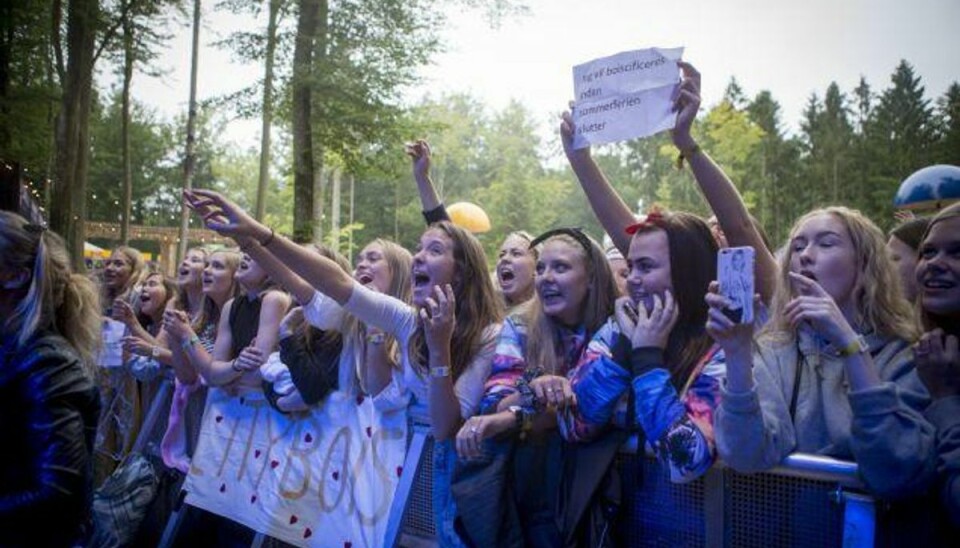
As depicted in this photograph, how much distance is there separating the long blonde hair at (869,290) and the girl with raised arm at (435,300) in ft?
4.46

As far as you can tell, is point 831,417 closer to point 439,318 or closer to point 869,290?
point 869,290

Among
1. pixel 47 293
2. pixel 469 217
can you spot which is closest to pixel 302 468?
pixel 47 293

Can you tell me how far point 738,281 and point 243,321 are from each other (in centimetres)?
377

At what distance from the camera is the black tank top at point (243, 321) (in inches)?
190

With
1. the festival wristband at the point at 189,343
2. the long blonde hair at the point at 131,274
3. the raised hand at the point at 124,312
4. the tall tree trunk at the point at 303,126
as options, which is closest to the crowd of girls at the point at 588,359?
the festival wristband at the point at 189,343

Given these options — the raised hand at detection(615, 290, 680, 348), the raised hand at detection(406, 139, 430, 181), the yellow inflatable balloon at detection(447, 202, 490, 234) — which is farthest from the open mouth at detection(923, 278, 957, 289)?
the yellow inflatable balloon at detection(447, 202, 490, 234)

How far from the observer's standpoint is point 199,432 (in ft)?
16.2

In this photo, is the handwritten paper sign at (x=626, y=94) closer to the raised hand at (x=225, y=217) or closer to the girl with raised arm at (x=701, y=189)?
the girl with raised arm at (x=701, y=189)

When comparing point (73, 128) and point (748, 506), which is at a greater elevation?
point (73, 128)

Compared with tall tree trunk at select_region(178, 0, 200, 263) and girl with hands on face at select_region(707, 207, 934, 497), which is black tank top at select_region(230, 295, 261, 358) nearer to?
girl with hands on face at select_region(707, 207, 934, 497)

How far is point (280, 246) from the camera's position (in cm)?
344

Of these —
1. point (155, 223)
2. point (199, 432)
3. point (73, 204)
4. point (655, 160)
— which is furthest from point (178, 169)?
point (199, 432)

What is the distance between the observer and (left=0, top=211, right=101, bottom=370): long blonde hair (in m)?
2.61

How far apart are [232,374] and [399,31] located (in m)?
10.8
